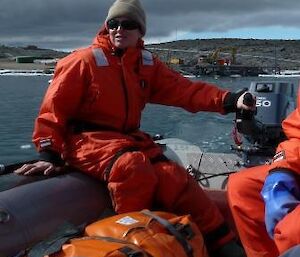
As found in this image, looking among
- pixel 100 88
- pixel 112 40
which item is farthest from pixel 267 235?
pixel 112 40

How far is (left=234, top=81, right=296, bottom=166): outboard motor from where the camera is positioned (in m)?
4.25

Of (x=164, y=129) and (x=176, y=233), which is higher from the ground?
(x=176, y=233)

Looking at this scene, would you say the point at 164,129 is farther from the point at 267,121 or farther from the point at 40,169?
the point at 40,169

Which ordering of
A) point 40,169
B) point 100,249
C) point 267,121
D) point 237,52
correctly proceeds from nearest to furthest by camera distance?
point 100,249
point 40,169
point 267,121
point 237,52

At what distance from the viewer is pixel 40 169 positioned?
269 centimetres

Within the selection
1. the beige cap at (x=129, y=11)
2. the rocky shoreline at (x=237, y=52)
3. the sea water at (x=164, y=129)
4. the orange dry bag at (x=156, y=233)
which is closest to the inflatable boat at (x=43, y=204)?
the orange dry bag at (x=156, y=233)

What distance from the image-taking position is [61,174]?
269 centimetres

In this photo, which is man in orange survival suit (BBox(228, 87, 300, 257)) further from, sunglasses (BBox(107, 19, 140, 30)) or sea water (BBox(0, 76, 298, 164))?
sea water (BBox(0, 76, 298, 164))

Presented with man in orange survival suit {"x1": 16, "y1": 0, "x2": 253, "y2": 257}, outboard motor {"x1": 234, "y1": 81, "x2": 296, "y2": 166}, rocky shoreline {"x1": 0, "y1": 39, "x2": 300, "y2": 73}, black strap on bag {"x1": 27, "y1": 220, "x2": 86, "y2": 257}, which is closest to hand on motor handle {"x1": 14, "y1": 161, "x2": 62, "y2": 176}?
man in orange survival suit {"x1": 16, "y1": 0, "x2": 253, "y2": 257}

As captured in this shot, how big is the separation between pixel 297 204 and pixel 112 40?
1.28 meters

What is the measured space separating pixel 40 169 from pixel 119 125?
394mm

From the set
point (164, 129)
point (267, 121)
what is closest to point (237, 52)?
point (164, 129)

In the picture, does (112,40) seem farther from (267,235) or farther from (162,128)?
(162,128)

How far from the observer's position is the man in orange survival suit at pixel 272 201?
1.82 meters
